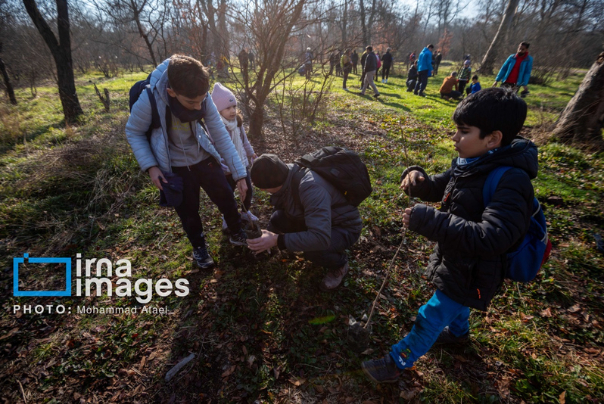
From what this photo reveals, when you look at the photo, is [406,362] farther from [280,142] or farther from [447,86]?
[447,86]

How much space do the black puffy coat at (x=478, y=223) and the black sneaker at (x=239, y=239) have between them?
2.25 meters

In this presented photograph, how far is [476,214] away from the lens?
4.88 ft

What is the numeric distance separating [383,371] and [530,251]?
1.32m

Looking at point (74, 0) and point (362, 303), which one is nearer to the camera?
point (362, 303)

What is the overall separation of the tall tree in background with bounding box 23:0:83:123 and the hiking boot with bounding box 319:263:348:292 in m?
10.5

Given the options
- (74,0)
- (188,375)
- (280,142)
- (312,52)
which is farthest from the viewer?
(74,0)

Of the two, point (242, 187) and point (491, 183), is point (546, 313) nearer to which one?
point (491, 183)

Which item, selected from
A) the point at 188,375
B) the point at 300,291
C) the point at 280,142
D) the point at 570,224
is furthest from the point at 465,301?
the point at 280,142

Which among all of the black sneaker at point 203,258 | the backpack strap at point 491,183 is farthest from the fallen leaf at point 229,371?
the backpack strap at point 491,183

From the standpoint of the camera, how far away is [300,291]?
275 centimetres

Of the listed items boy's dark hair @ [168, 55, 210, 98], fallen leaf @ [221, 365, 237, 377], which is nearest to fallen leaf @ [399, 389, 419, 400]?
fallen leaf @ [221, 365, 237, 377]

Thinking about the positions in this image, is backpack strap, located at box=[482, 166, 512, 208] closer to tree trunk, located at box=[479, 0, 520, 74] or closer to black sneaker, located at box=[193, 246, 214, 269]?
black sneaker, located at box=[193, 246, 214, 269]

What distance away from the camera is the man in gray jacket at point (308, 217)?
2008 millimetres

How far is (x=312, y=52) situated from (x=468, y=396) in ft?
20.9
